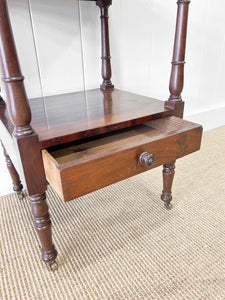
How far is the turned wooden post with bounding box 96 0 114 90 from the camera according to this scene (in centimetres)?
88

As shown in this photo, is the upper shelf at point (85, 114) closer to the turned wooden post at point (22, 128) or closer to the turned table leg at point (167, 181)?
the turned wooden post at point (22, 128)

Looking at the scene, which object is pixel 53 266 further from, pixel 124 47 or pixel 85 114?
pixel 124 47

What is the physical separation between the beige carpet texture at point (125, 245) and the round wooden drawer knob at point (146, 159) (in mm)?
335

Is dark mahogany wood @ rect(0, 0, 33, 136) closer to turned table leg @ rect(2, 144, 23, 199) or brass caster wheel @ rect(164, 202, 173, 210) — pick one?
turned table leg @ rect(2, 144, 23, 199)

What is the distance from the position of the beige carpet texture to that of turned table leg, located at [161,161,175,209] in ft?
0.14

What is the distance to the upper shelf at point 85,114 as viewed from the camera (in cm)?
57

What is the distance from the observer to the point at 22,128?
0.50 metres

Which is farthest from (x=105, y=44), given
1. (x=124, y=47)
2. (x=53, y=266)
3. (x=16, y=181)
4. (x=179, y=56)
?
(x=53, y=266)

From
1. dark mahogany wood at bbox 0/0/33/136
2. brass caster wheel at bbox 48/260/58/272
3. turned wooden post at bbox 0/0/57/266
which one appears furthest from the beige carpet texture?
dark mahogany wood at bbox 0/0/33/136

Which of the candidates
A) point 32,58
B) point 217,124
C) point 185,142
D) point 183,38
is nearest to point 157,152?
point 185,142

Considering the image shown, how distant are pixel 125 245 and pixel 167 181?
0.91 feet

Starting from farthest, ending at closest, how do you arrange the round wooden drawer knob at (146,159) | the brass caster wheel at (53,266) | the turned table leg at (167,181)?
the turned table leg at (167,181)
the brass caster wheel at (53,266)
the round wooden drawer knob at (146,159)

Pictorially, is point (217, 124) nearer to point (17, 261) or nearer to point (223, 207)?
point (223, 207)

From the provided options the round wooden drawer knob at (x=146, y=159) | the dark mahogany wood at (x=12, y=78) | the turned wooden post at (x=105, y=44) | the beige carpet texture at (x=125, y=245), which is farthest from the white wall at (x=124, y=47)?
the round wooden drawer knob at (x=146, y=159)
